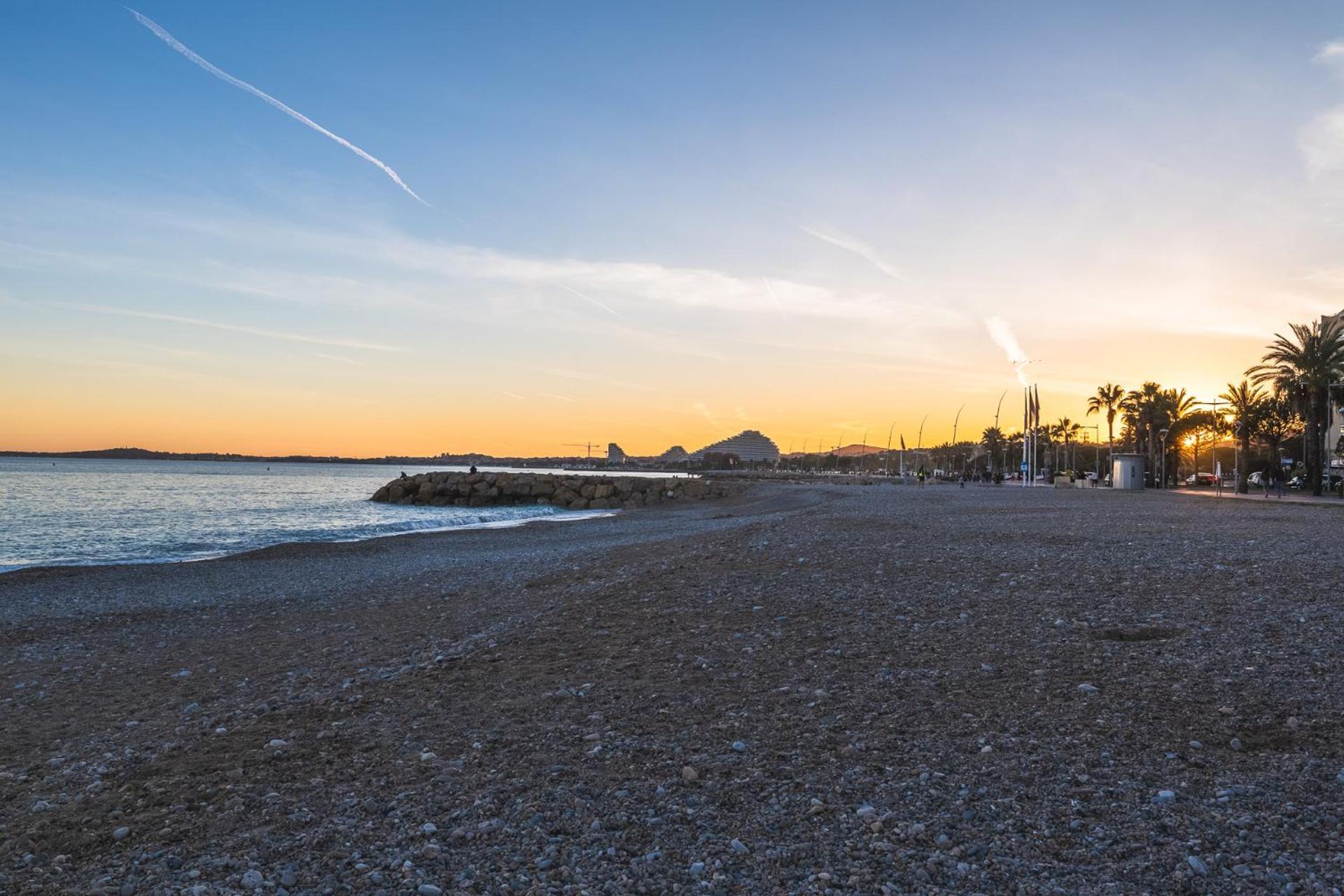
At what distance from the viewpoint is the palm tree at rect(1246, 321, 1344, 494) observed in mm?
51094

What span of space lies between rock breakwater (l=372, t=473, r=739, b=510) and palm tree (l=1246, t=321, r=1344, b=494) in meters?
41.1

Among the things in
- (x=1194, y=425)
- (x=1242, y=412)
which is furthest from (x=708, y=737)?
(x=1194, y=425)

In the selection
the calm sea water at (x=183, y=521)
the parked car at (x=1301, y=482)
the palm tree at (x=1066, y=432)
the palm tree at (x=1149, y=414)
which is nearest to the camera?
the calm sea water at (x=183, y=521)

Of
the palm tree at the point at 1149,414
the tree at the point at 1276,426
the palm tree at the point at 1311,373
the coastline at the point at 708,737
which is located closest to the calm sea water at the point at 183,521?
the coastline at the point at 708,737

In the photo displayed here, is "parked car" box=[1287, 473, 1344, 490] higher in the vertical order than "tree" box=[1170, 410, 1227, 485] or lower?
lower

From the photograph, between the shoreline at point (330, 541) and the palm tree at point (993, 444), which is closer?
the shoreline at point (330, 541)

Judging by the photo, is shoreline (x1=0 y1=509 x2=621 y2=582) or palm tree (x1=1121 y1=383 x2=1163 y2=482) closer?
shoreline (x1=0 y1=509 x2=621 y2=582)

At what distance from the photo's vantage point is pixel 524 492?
235ft

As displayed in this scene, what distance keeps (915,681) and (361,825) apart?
16.5 ft

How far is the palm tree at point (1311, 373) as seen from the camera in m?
51.1

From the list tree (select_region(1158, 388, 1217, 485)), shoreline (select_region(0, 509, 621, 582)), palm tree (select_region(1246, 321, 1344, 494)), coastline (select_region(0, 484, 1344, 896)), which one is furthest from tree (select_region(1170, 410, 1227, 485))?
coastline (select_region(0, 484, 1344, 896))

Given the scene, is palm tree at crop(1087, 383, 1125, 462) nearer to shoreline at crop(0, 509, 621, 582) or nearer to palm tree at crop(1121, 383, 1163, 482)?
palm tree at crop(1121, 383, 1163, 482)

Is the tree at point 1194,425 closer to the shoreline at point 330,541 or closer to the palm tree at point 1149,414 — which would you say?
the palm tree at point 1149,414

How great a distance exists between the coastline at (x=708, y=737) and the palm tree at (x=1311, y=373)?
47342 mm
